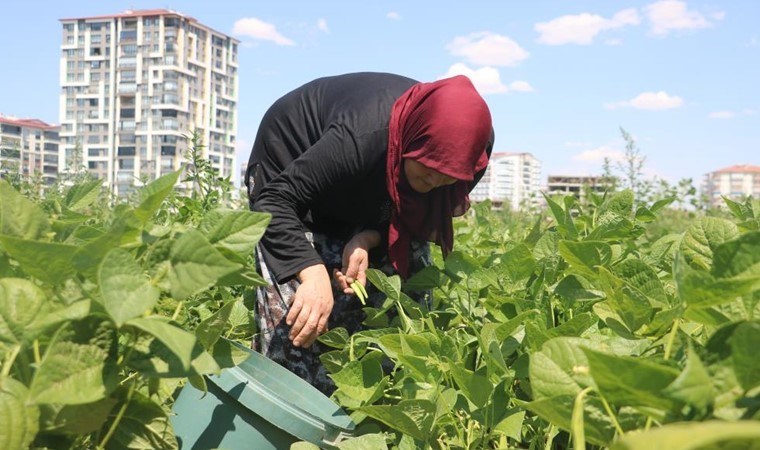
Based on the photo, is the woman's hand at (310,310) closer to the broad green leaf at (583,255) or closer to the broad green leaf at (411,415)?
the broad green leaf at (411,415)

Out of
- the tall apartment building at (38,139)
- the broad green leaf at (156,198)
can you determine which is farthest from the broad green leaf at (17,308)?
the tall apartment building at (38,139)

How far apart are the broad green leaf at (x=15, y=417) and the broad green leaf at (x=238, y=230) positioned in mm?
224

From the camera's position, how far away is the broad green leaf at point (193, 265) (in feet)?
2.14

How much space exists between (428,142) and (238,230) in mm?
998

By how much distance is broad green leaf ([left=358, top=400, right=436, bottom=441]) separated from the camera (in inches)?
38.6

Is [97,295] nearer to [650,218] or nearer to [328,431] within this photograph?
[328,431]

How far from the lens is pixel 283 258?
1.73 metres

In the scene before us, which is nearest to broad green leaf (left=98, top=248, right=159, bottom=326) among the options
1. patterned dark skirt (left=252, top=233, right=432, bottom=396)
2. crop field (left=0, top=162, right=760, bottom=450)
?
crop field (left=0, top=162, right=760, bottom=450)

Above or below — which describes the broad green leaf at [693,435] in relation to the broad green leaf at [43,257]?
below

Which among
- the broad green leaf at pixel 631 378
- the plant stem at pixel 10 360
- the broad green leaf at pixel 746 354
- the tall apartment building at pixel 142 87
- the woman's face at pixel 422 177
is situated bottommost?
the plant stem at pixel 10 360

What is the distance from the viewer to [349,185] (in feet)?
6.06

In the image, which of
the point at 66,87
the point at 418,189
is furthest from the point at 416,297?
the point at 66,87

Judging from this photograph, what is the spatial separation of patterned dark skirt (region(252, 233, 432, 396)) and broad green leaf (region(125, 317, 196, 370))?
4.50 ft

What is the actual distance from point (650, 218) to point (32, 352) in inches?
54.0
